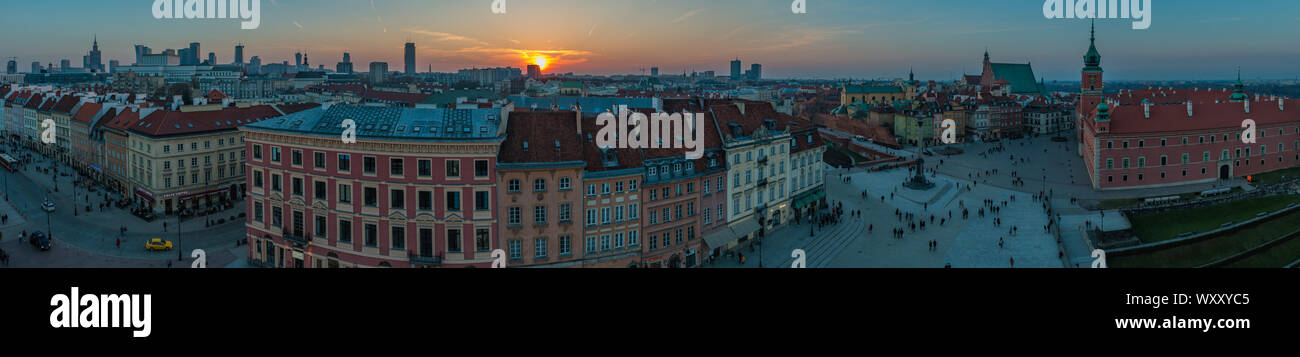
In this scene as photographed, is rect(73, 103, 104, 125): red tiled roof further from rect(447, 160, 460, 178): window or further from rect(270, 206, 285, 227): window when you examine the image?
rect(447, 160, 460, 178): window

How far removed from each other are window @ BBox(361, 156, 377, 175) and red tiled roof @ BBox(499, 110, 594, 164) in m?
5.00

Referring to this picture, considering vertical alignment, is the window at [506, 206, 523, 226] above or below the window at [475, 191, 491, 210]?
below

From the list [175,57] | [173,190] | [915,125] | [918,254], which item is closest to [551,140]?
[918,254]

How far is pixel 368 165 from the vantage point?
30.8 metres

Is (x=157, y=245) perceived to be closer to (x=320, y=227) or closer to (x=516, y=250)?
(x=320, y=227)

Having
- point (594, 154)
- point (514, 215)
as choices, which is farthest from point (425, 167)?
point (594, 154)

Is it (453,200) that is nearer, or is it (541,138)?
(453,200)

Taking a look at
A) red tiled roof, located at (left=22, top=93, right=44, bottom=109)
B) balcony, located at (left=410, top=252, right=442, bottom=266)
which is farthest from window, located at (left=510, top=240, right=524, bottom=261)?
red tiled roof, located at (left=22, top=93, right=44, bottom=109)

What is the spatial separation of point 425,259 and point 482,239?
2308 millimetres

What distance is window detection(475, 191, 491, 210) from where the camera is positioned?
30.2m

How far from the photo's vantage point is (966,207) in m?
54.4

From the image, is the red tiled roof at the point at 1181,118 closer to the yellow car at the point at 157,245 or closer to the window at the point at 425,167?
the window at the point at 425,167
